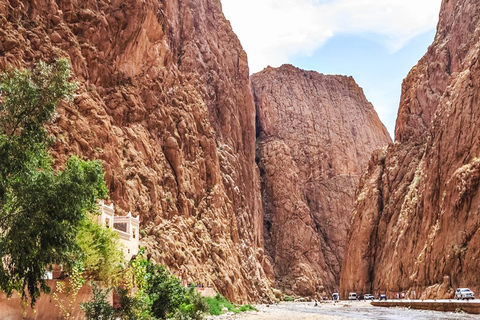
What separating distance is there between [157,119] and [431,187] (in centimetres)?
3224

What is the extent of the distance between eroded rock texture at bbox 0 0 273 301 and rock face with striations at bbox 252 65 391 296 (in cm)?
3008

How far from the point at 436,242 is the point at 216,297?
2349 centimetres

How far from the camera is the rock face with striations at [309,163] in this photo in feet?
349

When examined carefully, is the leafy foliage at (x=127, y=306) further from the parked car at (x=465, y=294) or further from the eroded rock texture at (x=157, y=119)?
the parked car at (x=465, y=294)

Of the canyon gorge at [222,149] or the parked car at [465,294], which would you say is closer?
the parked car at [465,294]

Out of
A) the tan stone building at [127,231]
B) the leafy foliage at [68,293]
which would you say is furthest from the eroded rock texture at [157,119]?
the leafy foliage at [68,293]

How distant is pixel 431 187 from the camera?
57750 millimetres

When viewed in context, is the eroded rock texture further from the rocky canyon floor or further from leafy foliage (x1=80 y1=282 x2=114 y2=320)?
leafy foliage (x1=80 y1=282 x2=114 y2=320)

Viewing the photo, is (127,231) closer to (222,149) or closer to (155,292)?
(155,292)

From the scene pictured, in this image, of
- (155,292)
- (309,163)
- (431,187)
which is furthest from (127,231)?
(309,163)

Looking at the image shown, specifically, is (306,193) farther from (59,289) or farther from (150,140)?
(59,289)

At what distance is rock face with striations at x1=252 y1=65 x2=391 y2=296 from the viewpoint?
106 m

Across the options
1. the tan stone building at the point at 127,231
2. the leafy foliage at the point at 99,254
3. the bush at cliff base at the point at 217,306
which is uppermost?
the tan stone building at the point at 127,231

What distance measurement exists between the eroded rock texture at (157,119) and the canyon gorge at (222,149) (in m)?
0.16
